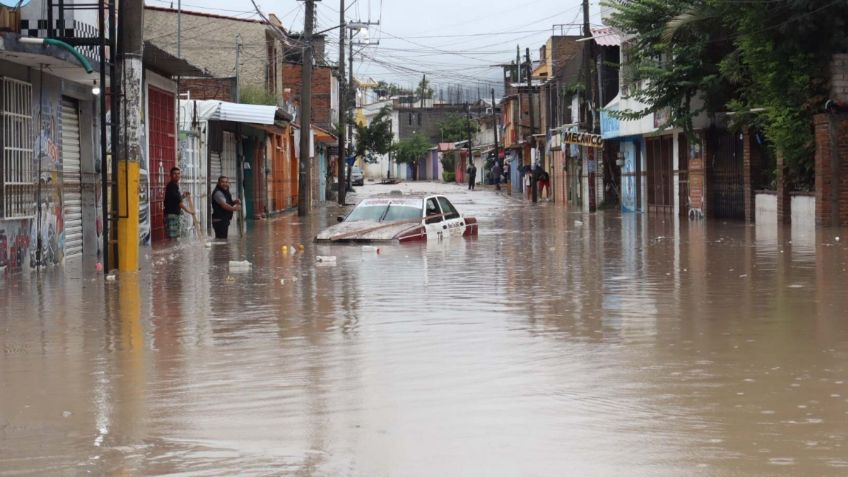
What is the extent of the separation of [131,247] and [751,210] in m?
19.9

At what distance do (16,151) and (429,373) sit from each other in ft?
36.8

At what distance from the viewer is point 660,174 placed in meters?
42.3

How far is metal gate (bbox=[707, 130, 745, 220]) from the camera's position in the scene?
1369 inches

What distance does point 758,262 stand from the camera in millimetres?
18516

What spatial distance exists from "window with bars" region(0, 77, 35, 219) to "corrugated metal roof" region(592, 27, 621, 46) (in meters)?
27.6

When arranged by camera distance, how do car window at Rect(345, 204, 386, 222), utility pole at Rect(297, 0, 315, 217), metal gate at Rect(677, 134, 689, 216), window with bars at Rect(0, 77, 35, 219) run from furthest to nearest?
utility pole at Rect(297, 0, 315, 217) < metal gate at Rect(677, 134, 689, 216) < car window at Rect(345, 204, 386, 222) < window with bars at Rect(0, 77, 35, 219)

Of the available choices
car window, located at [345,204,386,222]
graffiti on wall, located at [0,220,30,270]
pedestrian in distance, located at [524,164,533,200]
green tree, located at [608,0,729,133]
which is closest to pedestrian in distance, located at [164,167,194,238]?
car window, located at [345,204,386,222]

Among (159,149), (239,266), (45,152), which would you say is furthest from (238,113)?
(239,266)

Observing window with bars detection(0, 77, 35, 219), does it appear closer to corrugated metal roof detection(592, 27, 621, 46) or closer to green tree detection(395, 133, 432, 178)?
corrugated metal roof detection(592, 27, 621, 46)

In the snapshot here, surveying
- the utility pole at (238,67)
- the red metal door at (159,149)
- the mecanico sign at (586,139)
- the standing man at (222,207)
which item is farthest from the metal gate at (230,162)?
the mecanico sign at (586,139)

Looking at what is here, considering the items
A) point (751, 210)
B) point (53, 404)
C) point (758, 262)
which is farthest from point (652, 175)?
point (53, 404)

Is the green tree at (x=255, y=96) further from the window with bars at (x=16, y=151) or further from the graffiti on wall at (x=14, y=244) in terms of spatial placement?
the graffiti on wall at (x=14, y=244)

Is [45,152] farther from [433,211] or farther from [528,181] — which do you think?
[528,181]

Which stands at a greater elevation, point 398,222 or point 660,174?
point 660,174
